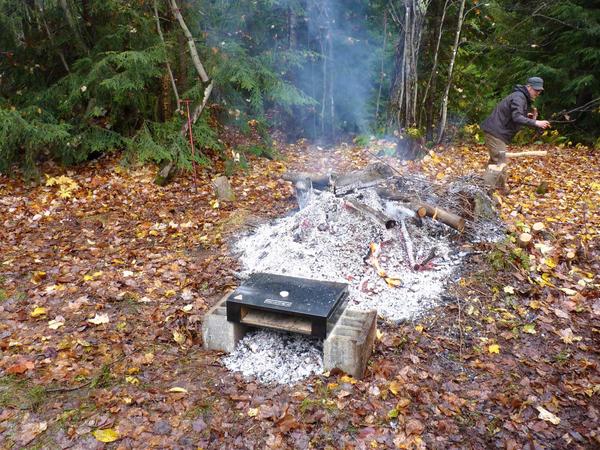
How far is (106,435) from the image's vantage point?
3.08m

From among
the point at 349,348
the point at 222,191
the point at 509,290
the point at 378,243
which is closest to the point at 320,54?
the point at 222,191

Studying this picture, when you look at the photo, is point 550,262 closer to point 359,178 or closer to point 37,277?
point 359,178

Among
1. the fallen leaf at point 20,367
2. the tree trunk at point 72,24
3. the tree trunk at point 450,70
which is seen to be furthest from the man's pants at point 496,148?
the tree trunk at point 72,24

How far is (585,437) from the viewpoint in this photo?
3.13 m

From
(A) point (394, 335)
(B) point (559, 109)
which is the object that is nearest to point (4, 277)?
(A) point (394, 335)

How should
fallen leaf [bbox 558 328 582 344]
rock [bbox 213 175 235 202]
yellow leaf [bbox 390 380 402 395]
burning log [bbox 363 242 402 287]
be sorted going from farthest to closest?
rock [bbox 213 175 235 202] → burning log [bbox 363 242 402 287] → fallen leaf [bbox 558 328 582 344] → yellow leaf [bbox 390 380 402 395]

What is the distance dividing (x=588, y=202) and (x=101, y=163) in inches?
374

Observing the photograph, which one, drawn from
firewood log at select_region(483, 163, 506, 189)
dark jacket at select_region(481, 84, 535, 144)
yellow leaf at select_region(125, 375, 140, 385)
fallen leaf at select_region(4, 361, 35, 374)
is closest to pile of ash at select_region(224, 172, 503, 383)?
yellow leaf at select_region(125, 375, 140, 385)

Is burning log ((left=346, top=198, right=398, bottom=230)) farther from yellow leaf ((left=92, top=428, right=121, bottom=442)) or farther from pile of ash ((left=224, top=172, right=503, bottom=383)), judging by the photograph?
yellow leaf ((left=92, top=428, right=121, bottom=442))

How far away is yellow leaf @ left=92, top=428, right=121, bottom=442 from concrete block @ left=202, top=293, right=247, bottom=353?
1148mm

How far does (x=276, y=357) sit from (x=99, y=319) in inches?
79.9

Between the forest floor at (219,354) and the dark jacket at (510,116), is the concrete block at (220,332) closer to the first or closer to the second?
the forest floor at (219,354)

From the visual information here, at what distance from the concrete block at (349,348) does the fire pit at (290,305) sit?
0.10 m

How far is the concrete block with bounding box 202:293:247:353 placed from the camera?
3.97 m
